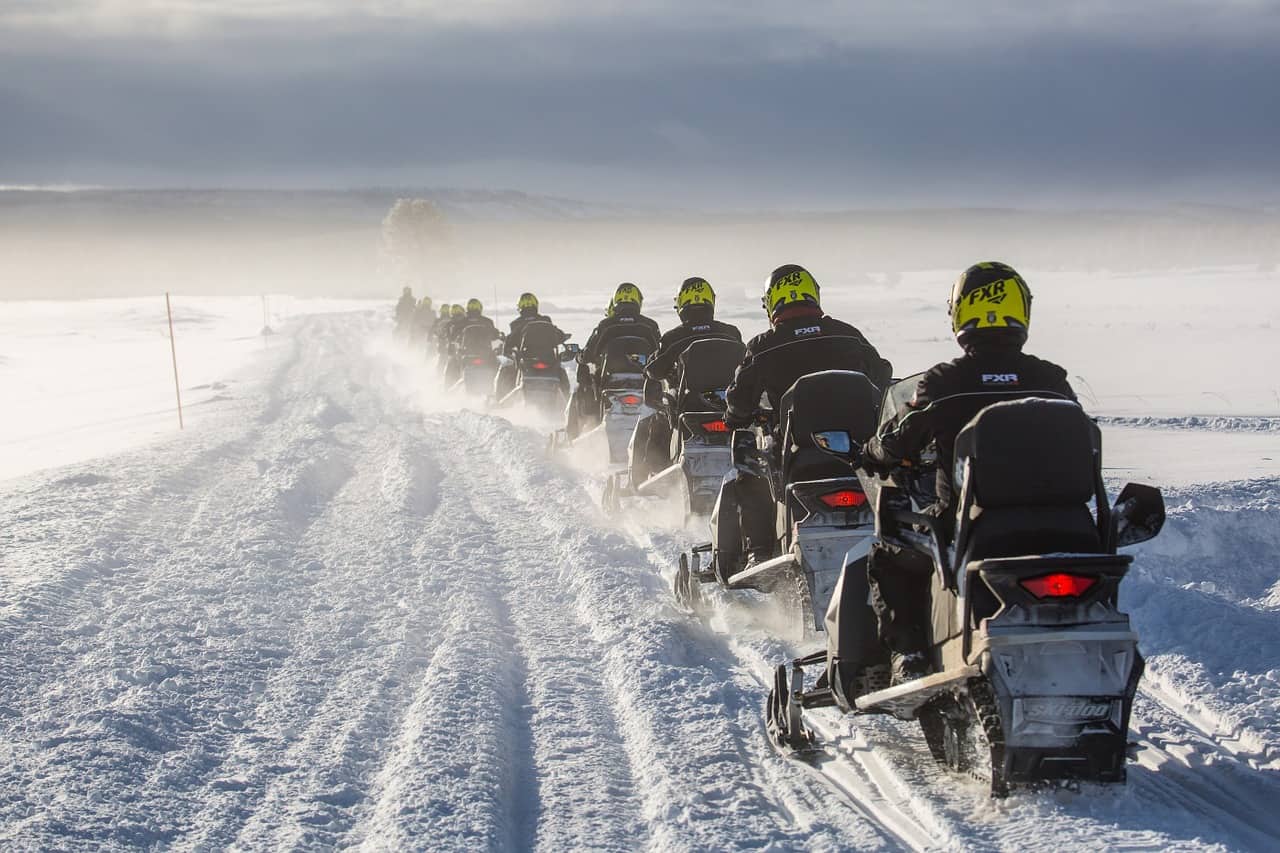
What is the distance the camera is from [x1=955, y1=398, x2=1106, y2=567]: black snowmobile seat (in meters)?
3.81

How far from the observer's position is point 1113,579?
12.2 ft

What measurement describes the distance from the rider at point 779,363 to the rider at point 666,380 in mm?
2497

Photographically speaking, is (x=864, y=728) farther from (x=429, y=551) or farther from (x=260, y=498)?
(x=260, y=498)

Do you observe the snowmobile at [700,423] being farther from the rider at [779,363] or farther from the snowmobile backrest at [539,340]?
the snowmobile backrest at [539,340]

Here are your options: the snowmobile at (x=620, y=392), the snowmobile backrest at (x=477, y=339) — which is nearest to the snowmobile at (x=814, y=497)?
the snowmobile at (x=620, y=392)

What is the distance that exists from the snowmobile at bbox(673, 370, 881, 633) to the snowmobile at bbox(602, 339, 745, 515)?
186cm

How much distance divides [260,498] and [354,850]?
7.00 meters

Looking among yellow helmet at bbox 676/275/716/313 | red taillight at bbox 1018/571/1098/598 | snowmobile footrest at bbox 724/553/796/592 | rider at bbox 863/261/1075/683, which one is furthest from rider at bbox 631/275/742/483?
red taillight at bbox 1018/571/1098/598

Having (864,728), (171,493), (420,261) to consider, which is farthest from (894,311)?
(420,261)

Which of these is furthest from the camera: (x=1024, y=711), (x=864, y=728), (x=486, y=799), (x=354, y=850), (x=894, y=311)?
(x=894, y=311)

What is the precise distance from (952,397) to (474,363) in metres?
17.0

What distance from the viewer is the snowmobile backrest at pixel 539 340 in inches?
677

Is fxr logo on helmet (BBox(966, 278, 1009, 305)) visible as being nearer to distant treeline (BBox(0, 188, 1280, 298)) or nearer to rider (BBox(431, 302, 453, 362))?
rider (BBox(431, 302, 453, 362))

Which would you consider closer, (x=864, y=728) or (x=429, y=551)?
(x=864, y=728)
